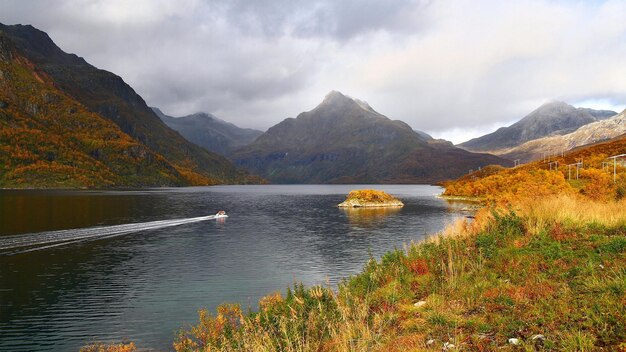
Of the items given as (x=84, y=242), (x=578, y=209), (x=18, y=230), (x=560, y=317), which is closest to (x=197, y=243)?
(x=84, y=242)

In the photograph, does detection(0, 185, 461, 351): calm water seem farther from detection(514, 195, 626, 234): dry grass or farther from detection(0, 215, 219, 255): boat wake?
detection(514, 195, 626, 234): dry grass

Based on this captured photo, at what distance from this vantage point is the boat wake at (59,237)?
50.8m

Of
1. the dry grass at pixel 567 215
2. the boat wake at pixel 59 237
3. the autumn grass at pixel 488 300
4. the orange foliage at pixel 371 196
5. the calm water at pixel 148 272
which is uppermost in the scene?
the dry grass at pixel 567 215

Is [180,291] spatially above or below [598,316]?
below

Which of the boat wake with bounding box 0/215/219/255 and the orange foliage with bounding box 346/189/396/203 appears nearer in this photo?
the boat wake with bounding box 0/215/219/255

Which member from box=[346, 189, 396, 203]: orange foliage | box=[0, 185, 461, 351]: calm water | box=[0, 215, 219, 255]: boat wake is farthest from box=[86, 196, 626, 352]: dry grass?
box=[346, 189, 396, 203]: orange foliage

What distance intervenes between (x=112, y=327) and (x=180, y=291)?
8546mm

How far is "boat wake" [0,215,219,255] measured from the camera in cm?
5081

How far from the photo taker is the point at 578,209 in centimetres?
2217

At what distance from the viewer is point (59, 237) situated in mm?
59531

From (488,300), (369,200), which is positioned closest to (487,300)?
(488,300)

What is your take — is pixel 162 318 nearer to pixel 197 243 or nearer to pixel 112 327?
A: pixel 112 327

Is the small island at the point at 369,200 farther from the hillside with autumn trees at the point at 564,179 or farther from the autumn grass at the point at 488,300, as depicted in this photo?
the autumn grass at the point at 488,300

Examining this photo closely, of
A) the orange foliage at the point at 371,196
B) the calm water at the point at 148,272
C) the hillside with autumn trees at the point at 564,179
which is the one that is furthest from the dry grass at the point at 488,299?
the orange foliage at the point at 371,196
